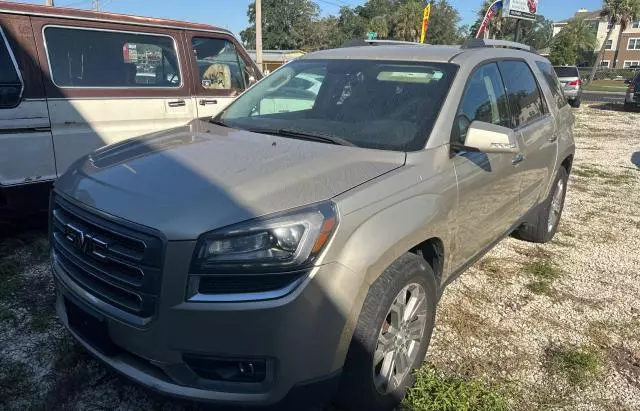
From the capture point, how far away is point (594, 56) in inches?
3103

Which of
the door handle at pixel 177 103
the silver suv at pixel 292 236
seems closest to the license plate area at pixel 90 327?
the silver suv at pixel 292 236

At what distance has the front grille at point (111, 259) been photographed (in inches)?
79.2

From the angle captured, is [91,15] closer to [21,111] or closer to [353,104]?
[21,111]

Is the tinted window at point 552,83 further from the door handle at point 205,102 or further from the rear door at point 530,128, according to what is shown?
the door handle at point 205,102

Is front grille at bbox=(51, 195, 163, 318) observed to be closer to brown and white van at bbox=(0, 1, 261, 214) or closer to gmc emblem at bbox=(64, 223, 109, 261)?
gmc emblem at bbox=(64, 223, 109, 261)

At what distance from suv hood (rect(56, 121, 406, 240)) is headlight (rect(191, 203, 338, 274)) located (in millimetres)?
54

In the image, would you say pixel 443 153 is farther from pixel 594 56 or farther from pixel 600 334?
pixel 594 56

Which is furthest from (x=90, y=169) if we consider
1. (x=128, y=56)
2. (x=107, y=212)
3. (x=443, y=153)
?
(x=128, y=56)

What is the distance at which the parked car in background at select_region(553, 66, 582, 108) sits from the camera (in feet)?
62.6

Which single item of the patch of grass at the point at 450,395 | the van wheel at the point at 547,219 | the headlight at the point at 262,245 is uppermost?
the headlight at the point at 262,245

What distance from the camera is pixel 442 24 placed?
75.6 metres

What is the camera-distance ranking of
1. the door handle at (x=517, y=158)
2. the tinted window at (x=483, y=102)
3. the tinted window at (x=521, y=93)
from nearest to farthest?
the tinted window at (x=483, y=102) → the door handle at (x=517, y=158) → the tinted window at (x=521, y=93)

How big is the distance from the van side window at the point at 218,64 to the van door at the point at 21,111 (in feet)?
5.89

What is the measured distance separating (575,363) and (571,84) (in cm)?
1961
